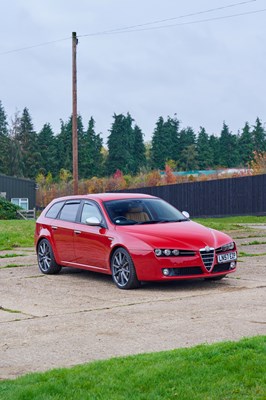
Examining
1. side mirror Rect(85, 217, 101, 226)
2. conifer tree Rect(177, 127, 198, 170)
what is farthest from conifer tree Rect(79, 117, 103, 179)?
side mirror Rect(85, 217, 101, 226)

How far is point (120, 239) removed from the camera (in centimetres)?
1198

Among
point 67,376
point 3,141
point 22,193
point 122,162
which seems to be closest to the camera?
point 67,376

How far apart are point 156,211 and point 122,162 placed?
319 ft

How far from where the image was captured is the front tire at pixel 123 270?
11695 millimetres

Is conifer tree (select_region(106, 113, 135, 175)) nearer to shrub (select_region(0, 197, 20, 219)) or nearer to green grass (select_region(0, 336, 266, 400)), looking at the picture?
shrub (select_region(0, 197, 20, 219))

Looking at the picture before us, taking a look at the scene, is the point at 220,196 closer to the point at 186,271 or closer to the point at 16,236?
the point at 16,236

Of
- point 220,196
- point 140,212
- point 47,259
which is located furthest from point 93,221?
point 220,196

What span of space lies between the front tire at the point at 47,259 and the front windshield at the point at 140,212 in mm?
1629

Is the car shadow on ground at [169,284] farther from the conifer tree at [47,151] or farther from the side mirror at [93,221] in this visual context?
the conifer tree at [47,151]

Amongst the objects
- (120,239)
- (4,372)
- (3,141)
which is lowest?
(4,372)

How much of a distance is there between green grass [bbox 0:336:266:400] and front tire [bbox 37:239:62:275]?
7421 millimetres

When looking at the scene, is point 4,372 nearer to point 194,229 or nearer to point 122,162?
point 194,229

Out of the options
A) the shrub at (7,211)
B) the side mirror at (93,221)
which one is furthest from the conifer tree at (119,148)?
the side mirror at (93,221)

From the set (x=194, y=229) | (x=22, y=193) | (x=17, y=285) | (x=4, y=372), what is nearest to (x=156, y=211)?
(x=194, y=229)
